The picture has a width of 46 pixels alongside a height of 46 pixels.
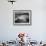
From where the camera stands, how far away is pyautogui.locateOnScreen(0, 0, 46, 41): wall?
213 inches

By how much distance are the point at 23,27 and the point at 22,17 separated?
0.40 meters

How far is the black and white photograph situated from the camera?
214 inches

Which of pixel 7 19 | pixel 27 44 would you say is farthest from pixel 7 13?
pixel 27 44

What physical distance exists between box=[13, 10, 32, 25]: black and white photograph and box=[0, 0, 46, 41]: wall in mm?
121

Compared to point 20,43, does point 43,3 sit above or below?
above

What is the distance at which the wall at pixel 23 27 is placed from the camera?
5418 mm

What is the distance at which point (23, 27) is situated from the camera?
17.9ft

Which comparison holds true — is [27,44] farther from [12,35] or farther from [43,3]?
[43,3]

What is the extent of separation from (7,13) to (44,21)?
153 centimetres

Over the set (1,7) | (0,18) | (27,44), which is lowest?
(27,44)

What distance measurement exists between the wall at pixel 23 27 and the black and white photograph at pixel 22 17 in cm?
12

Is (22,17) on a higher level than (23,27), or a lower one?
higher

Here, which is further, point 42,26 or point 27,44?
point 42,26

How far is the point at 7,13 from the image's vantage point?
5.45 meters
